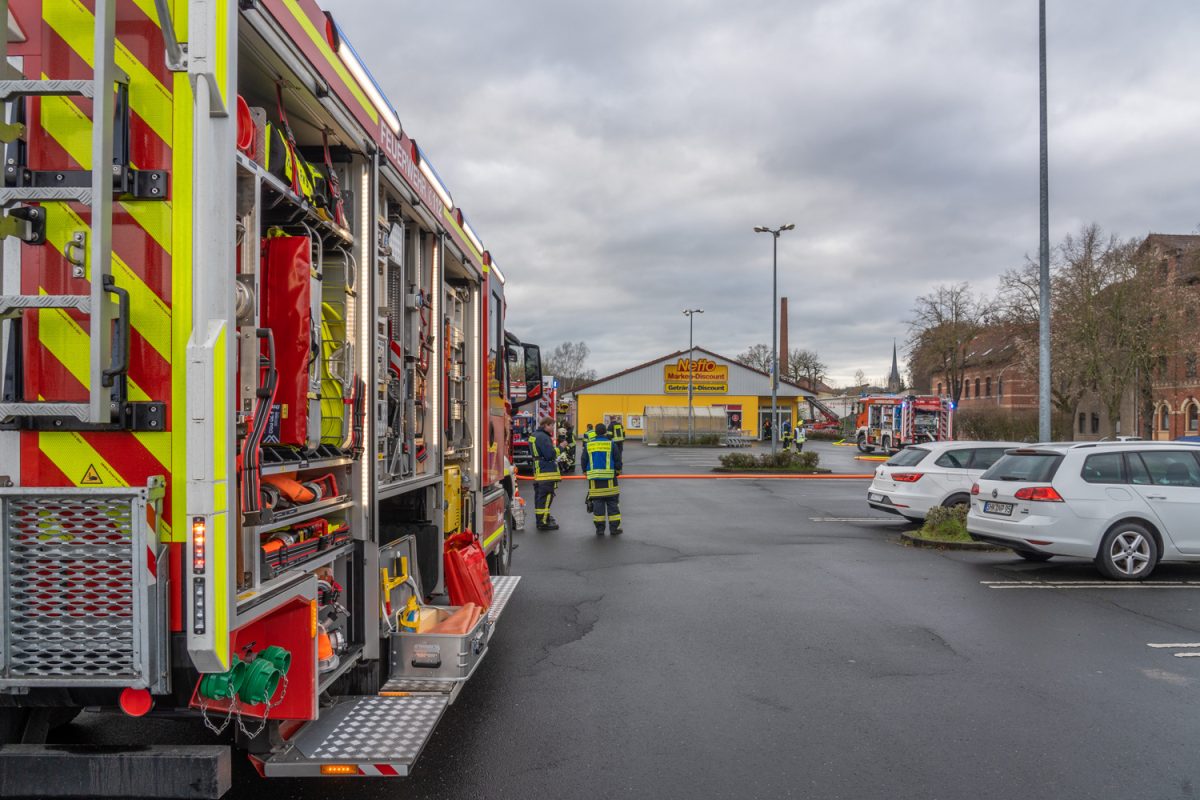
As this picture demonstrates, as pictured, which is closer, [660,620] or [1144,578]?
[660,620]

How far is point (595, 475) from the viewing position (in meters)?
12.0

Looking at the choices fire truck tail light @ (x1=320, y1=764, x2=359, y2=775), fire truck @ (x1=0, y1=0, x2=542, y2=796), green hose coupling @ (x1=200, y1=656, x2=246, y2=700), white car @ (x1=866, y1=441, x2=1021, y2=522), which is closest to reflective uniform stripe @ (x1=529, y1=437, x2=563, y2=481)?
white car @ (x1=866, y1=441, x2=1021, y2=522)

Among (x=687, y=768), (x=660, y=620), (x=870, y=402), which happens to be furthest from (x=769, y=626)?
(x=870, y=402)

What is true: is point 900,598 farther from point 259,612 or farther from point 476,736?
point 259,612

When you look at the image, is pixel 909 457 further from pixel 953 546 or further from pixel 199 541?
pixel 199 541

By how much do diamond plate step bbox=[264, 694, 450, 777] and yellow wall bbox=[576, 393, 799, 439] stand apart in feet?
186

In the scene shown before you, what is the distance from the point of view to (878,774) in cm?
406

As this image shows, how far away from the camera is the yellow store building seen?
198 ft

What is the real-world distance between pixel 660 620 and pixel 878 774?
3.13 meters

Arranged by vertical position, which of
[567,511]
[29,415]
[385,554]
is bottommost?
[567,511]

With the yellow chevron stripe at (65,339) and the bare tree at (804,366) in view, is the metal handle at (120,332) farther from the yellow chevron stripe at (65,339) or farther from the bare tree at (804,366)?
the bare tree at (804,366)

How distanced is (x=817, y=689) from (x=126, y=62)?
482 cm

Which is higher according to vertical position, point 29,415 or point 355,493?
point 29,415

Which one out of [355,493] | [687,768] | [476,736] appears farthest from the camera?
[476,736]
